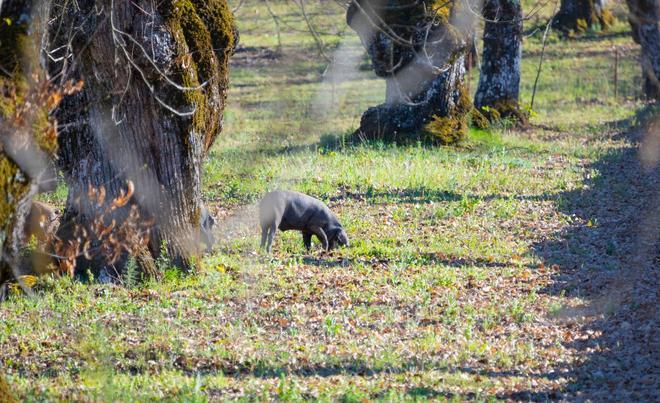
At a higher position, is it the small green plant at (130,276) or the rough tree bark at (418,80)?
the rough tree bark at (418,80)

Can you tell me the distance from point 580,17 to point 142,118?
28.7 meters

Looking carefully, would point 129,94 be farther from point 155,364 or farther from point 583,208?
point 583,208

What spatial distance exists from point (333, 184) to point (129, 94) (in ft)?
20.3

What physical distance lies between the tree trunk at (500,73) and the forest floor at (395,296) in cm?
299

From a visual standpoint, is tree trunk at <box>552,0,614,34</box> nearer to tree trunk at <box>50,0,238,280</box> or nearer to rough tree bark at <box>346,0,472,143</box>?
rough tree bark at <box>346,0,472,143</box>

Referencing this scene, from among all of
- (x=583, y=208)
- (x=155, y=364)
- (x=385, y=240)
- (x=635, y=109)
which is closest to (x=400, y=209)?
(x=385, y=240)

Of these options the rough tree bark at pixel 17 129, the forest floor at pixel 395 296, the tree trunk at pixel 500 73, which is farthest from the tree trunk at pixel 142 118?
the tree trunk at pixel 500 73

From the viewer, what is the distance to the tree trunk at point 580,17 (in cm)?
3503

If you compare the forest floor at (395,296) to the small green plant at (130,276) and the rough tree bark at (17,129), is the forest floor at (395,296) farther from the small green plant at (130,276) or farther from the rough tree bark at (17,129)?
the rough tree bark at (17,129)

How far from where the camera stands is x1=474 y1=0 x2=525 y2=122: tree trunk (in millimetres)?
21906

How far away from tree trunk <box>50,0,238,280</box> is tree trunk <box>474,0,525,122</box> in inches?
491

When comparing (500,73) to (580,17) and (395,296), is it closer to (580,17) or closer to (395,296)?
(395,296)

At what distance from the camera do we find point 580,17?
117 ft

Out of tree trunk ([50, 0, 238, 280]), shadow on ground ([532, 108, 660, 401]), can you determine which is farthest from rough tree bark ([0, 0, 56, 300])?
shadow on ground ([532, 108, 660, 401])
